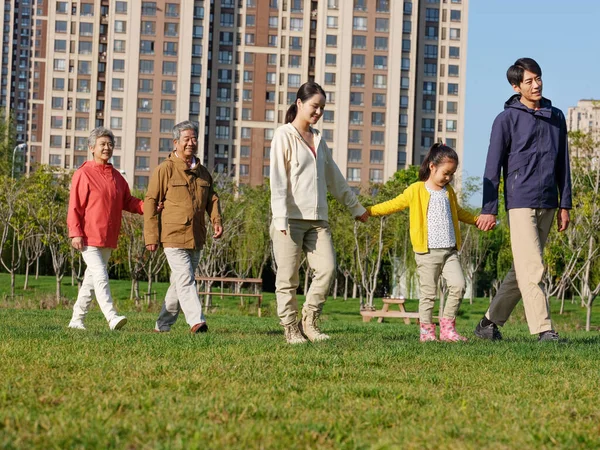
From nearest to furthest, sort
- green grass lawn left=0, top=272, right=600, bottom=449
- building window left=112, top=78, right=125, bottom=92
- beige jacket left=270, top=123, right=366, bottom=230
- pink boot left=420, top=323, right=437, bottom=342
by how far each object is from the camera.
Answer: green grass lawn left=0, top=272, right=600, bottom=449
beige jacket left=270, top=123, right=366, bottom=230
pink boot left=420, top=323, right=437, bottom=342
building window left=112, top=78, right=125, bottom=92

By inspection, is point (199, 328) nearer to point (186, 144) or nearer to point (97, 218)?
point (97, 218)

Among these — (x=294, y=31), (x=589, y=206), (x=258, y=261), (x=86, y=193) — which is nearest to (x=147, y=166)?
(x=294, y=31)

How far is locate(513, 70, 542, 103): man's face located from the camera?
344 inches

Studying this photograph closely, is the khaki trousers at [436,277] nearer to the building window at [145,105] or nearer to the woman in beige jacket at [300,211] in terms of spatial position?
the woman in beige jacket at [300,211]

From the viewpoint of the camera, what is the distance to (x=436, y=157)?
890cm

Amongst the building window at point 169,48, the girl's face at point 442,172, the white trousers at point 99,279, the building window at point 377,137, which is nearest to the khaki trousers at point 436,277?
the girl's face at point 442,172

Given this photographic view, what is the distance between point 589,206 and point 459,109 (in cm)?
8047

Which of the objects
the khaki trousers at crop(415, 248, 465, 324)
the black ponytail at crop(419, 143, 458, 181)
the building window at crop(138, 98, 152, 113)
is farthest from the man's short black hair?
the building window at crop(138, 98, 152, 113)

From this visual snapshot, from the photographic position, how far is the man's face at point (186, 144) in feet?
32.3

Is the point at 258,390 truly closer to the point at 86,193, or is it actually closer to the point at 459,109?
the point at 86,193

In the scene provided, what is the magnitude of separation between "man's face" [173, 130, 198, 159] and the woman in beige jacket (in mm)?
1749

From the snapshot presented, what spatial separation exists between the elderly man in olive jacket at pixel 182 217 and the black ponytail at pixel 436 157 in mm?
2160

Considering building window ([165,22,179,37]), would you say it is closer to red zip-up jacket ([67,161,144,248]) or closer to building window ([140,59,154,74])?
building window ([140,59,154,74])

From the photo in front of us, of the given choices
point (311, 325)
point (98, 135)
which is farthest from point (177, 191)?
point (311, 325)
